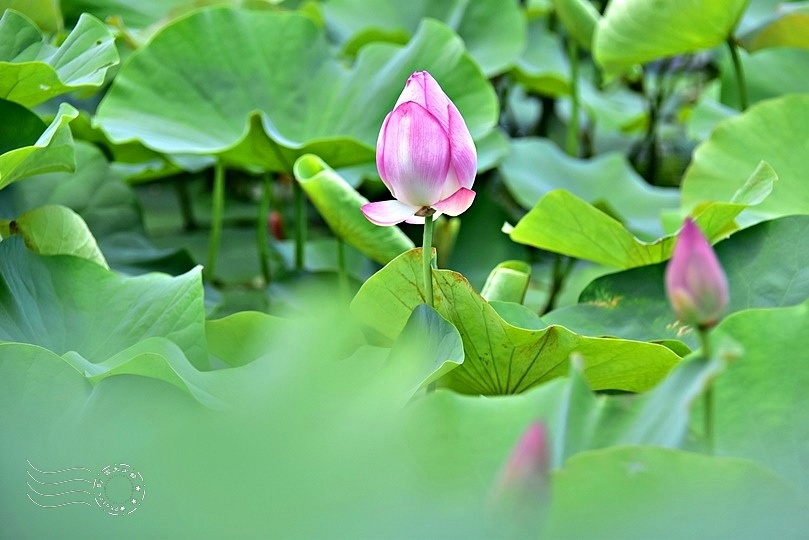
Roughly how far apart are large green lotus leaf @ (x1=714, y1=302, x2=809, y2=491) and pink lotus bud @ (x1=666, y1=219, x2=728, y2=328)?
0.60 ft

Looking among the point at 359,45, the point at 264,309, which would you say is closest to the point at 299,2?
the point at 359,45

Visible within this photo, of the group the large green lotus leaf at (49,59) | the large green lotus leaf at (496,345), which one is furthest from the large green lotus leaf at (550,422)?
the large green lotus leaf at (49,59)

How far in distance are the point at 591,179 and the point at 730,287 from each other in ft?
2.65

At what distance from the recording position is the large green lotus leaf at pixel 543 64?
167 cm

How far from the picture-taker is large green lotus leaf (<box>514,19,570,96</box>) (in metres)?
1.67

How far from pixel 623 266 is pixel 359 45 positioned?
795mm

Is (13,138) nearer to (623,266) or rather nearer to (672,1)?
(623,266)

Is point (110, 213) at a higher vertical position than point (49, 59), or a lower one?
lower

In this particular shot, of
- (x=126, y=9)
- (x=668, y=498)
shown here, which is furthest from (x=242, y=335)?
(x=126, y=9)

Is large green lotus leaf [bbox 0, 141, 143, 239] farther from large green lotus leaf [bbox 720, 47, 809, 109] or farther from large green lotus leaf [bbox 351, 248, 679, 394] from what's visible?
large green lotus leaf [bbox 720, 47, 809, 109]

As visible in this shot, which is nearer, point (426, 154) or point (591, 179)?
point (426, 154)

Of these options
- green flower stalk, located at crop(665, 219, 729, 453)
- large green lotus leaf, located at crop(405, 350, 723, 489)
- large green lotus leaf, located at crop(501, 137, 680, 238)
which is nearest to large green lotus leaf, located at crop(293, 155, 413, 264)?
large green lotus leaf, located at crop(405, 350, 723, 489)

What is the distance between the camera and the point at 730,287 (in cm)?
79

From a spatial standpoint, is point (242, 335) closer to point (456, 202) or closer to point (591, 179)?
point (456, 202)
